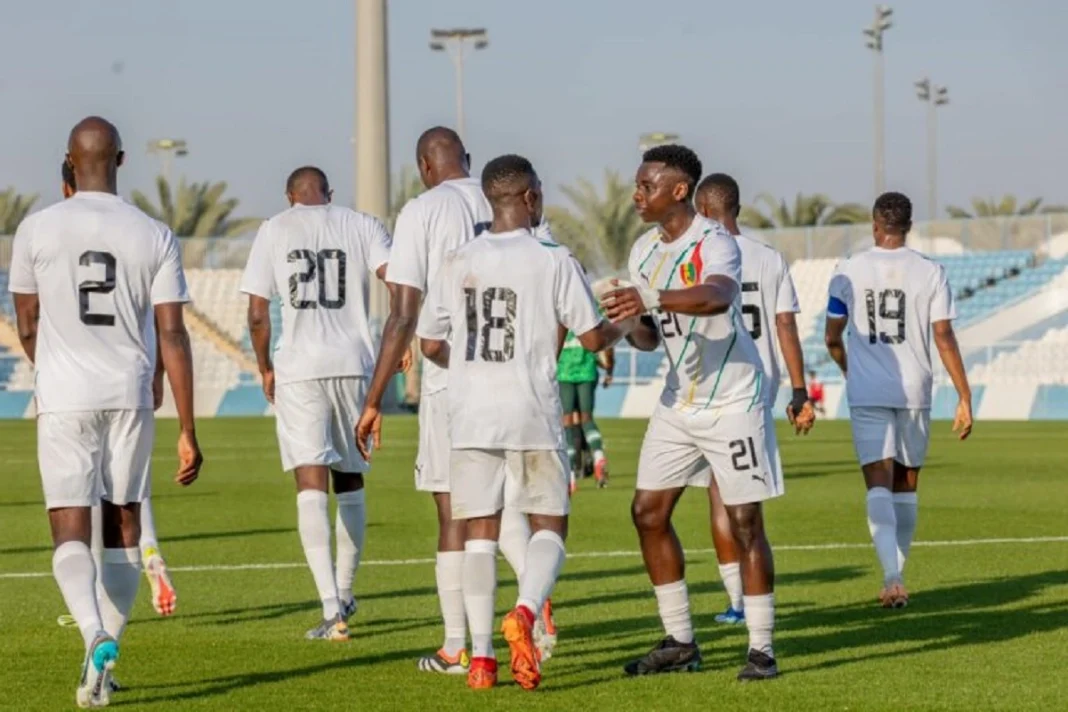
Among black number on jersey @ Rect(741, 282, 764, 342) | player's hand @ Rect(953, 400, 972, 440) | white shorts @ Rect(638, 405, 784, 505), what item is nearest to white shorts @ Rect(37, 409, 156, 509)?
white shorts @ Rect(638, 405, 784, 505)

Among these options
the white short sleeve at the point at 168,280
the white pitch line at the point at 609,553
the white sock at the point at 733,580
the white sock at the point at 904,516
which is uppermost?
the white short sleeve at the point at 168,280

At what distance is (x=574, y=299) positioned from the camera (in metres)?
8.94

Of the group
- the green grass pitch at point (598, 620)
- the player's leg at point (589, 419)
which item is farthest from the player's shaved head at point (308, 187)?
the player's leg at point (589, 419)

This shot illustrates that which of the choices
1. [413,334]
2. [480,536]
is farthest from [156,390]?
[480,536]

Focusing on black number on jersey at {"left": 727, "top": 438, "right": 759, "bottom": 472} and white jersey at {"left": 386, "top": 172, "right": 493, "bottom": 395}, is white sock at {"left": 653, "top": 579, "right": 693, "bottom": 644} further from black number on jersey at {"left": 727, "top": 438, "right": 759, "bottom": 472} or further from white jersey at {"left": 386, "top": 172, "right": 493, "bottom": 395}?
white jersey at {"left": 386, "top": 172, "right": 493, "bottom": 395}

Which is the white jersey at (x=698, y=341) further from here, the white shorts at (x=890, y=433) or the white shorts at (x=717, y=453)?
the white shorts at (x=890, y=433)

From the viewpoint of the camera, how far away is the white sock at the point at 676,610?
9.66 metres

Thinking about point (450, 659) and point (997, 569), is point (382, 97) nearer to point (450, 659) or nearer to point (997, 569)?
point (997, 569)

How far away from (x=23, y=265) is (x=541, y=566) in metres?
2.47

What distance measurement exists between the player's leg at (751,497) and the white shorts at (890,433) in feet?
11.0

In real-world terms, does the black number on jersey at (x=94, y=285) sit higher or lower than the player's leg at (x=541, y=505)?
higher

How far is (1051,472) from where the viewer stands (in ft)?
87.6

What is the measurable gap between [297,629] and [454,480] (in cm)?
256

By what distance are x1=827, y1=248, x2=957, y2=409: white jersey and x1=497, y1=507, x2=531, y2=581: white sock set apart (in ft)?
10.5
